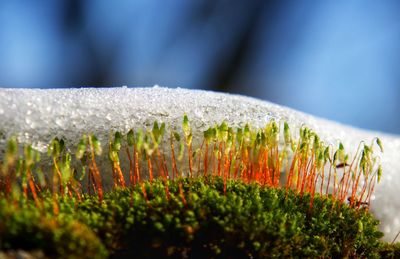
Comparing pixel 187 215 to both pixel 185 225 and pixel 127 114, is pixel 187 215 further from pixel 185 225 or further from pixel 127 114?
pixel 127 114

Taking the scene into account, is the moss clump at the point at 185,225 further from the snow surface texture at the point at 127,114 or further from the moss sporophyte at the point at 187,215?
the snow surface texture at the point at 127,114

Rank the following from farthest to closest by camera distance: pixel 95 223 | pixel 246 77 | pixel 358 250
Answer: pixel 246 77 → pixel 358 250 → pixel 95 223

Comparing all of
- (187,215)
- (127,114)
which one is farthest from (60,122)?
(187,215)

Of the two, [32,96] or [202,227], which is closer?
[202,227]

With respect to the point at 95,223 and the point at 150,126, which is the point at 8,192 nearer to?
the point at 95,223

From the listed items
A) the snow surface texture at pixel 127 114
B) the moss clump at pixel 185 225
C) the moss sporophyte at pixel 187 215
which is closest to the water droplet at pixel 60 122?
the snow surface texture at pixel 127 114

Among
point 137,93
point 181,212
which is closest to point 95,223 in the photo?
point 181,212
